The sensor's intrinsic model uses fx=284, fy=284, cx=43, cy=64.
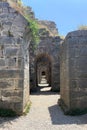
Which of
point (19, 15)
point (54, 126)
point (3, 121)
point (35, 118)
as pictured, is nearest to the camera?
point (54, 126)

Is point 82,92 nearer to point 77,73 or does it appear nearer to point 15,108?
point 77,73

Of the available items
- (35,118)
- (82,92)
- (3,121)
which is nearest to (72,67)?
(82,92)

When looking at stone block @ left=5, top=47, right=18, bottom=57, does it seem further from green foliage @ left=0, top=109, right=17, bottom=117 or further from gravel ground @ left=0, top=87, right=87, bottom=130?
gravel ground @ left=0, top=87, right=87, bottom=130

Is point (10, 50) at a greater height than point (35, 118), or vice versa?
point (10, 50)

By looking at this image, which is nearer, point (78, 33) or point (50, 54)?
point (78, 33)

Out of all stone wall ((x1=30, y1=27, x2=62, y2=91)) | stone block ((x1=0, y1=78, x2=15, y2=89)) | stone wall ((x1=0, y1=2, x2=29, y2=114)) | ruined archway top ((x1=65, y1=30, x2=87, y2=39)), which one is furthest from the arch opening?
stone block ((x1=0, y1=78, x2=15, y2=89))

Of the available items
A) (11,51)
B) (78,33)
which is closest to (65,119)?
(11,51)

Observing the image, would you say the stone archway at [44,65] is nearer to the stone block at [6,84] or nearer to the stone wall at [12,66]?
the stone wall at [12,66]

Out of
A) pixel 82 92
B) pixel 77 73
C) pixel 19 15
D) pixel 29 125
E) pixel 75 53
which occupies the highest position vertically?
pixel 19 15

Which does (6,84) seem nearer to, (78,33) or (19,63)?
(19,63)

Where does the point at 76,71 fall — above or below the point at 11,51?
below

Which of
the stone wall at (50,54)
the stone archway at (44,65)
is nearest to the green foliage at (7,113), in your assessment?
the stone wall at (50,54)

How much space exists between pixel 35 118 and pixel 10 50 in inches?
91.1

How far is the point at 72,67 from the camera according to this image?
31.0ft
